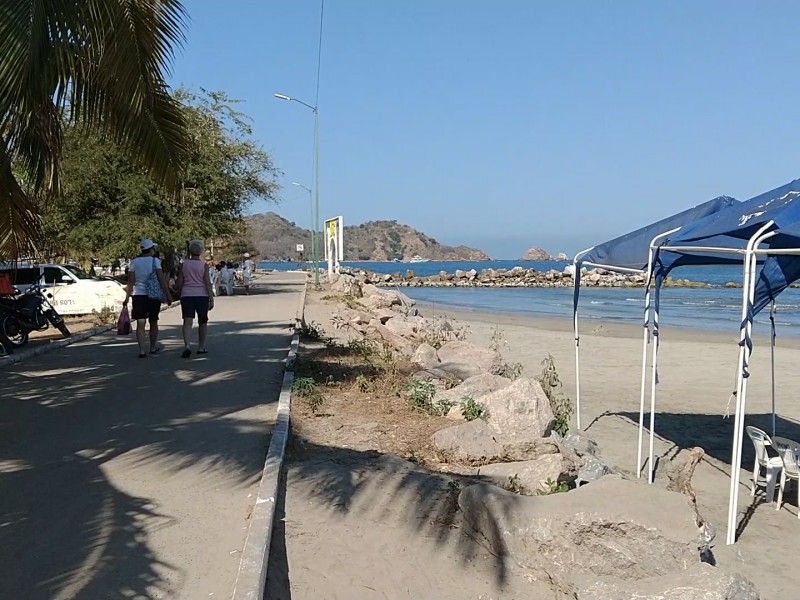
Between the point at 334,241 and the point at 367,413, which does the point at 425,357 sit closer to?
the point at 367,413

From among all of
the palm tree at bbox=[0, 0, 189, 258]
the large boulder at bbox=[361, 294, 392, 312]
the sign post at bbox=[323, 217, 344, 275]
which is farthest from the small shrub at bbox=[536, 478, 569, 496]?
the sign post at bbox=[323, 217, 344, 275]

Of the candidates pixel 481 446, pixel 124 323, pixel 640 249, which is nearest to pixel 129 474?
pixel 481 446

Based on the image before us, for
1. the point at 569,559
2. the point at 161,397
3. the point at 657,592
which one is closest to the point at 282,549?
the point at 569,559

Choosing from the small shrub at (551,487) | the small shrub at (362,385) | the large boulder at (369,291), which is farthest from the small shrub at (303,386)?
the large boulder at (369,291)

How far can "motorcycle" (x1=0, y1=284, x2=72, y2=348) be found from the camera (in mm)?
13031

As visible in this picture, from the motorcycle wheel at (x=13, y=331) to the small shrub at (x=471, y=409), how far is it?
8031mm

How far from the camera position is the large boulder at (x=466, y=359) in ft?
38.1

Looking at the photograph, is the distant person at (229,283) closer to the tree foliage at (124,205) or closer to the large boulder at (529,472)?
the tree foliage at (124,205)

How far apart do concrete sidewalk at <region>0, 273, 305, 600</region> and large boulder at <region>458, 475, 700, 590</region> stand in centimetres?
179

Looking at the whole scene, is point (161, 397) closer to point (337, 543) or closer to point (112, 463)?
point (112, 463)

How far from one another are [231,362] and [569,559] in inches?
328

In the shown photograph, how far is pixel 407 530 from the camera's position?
5.62 metres

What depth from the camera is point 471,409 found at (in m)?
8.73

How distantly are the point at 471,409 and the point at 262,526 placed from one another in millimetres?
4115
